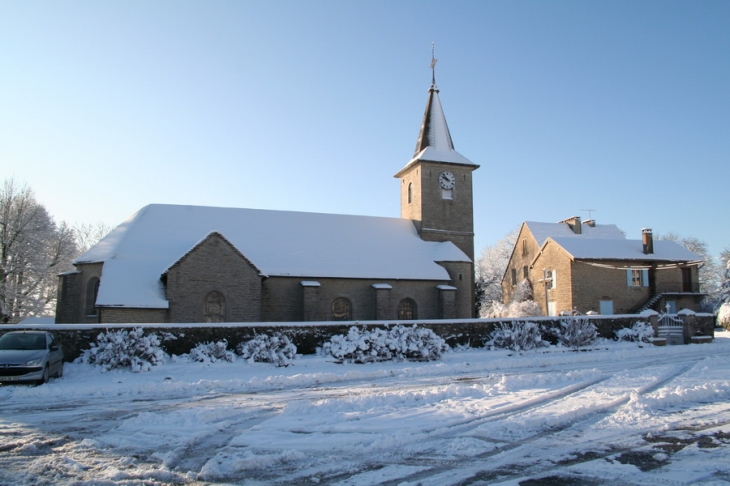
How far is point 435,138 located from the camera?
40062 mm

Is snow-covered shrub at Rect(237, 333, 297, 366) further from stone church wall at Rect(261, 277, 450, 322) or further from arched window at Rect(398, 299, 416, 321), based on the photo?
arched window at Rect(398, 299, 416, 321)

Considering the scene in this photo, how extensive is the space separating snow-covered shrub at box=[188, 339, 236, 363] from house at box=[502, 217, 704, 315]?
2678 centimetres

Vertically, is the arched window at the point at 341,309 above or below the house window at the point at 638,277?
below

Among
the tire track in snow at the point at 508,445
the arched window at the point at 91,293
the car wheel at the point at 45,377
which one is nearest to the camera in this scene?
the tire track in snow at the point at 508,445

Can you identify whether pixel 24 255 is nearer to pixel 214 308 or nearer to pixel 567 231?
pixel 214 308

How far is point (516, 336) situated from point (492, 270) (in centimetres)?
4228

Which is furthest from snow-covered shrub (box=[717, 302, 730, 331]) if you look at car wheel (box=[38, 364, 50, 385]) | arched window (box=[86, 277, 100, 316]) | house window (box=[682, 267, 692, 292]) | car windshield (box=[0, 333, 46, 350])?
car windshield (box=[0, 333, 46, 350])

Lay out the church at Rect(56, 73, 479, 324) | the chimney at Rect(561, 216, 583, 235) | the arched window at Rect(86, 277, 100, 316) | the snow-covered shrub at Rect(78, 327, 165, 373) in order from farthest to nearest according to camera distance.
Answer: the chimney at Rect(561, 216, 583, 235) < the arched window at Rect(86, 277, 100, 316) < the church at Rect(56, 73, 479, 324) < the snow-covered shrub at Rect(78, 327, 165, 373)

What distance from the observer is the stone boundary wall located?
18.1 m

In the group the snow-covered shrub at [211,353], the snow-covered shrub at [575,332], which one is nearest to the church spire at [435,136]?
the snow-covered shrub at [575,332]

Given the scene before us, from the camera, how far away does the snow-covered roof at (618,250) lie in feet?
136

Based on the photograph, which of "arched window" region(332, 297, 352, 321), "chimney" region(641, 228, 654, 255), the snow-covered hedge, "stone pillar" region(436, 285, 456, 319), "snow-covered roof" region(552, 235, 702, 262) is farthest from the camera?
"chimney" region(641, 228, 654, 255)

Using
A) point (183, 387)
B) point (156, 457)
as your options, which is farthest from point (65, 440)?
point (183, 387)

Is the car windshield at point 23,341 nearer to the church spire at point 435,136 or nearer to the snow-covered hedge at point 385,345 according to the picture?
the snow-covered hedge at point 385,345
